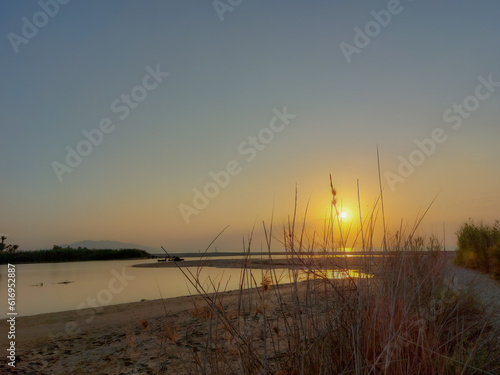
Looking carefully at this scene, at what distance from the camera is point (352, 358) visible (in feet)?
7.18

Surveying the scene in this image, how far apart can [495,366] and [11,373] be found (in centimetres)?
411

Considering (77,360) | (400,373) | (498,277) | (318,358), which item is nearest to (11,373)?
(77,360)

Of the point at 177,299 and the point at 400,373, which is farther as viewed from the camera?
the point at 177,299

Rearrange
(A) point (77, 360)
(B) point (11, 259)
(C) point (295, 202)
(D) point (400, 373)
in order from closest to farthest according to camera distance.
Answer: (D) point (400, 373) < (C) point (295, 202) < (A) point (77, 360) < (B) point (11, 259)

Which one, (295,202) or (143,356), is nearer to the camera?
(295,202)

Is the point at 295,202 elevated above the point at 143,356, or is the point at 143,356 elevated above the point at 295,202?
the point at 295,202

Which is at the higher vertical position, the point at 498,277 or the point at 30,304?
the point at 498,277

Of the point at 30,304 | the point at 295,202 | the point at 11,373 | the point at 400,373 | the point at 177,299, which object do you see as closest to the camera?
the point at 400,373

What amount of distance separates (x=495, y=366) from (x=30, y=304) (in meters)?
9.99

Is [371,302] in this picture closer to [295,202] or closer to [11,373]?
[295,202]

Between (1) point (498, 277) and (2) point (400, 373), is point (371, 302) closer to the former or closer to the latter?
(2) point (400, 373)

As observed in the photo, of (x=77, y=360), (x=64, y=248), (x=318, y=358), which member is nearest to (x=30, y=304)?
(x=77, y=360)

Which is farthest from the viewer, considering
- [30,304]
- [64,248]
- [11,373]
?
[64,248]

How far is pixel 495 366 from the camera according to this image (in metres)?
2.67
